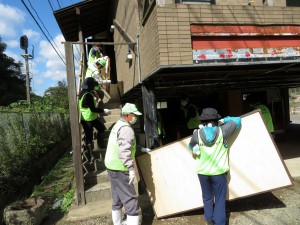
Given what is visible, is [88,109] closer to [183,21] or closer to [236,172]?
[183,21]

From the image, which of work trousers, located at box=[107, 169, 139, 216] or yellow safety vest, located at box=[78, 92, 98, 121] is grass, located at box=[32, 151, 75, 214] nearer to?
yellow safety vest, located at box=[78, 92, 98, 121]

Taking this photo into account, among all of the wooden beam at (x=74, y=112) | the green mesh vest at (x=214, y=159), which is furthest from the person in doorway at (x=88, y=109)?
the green mesh vest at (x=214, y=159)

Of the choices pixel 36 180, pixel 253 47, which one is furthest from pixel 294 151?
pixel 36 180

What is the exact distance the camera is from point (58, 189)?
242 inches

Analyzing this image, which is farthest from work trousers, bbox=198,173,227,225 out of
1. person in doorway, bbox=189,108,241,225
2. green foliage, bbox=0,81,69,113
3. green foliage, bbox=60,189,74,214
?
green foliage, bbox=0,81,69,113

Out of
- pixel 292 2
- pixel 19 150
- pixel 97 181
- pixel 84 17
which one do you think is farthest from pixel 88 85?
pixel 84 17

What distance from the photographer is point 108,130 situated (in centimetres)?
727

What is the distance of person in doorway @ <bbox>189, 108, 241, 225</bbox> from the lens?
12.2 feet

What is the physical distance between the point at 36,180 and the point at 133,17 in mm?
5334

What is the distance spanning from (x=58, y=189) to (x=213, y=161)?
4.03 metres

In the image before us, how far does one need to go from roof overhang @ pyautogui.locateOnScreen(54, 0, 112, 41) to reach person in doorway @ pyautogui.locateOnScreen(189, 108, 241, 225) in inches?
277

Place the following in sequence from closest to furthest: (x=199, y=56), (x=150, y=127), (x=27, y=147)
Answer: (x=199, y=56), (x=150, y=127), (x=27, y=147)

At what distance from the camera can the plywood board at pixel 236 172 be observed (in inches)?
164

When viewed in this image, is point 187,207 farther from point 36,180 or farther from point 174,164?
point 36,180
